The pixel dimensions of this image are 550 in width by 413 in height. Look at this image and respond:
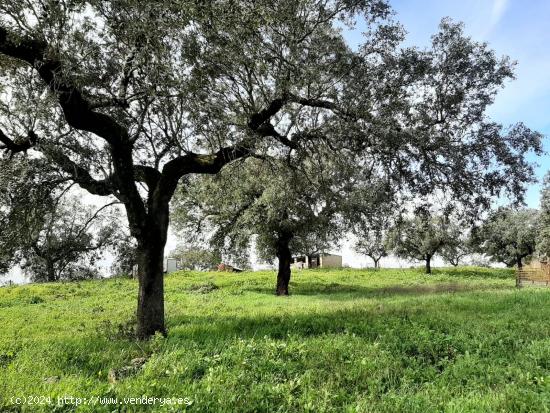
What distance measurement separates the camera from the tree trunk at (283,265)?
30.1 m

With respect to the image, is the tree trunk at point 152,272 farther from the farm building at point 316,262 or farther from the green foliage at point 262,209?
the farm building at point 316,262

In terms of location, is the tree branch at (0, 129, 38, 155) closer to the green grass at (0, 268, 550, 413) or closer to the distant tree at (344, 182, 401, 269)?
the green grass at (0, 268, 550, 413)

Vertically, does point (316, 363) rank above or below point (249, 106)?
below

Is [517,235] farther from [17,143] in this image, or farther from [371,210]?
[17,143]

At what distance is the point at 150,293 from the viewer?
509 inches

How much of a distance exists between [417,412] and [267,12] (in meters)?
8.70

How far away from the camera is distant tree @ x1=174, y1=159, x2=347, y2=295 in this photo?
20.2 meters

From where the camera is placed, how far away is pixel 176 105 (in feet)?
35.6

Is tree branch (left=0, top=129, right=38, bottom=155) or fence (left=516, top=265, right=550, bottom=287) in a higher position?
tree branch (left=0, top=129, right=38, bottom=155)

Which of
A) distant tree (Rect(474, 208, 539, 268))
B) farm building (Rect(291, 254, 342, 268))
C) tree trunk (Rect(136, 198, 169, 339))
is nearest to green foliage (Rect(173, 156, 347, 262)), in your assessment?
tree trunk (Rect(136, 198, 169, 339))

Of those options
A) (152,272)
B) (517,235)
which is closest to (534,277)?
(517,235)

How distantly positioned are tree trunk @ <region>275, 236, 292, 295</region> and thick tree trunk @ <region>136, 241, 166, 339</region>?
1742 centimetres

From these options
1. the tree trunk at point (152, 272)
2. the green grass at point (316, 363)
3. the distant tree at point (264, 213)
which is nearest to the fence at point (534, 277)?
the distant tree at point (264, 213)

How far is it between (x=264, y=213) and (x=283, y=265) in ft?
15.8
